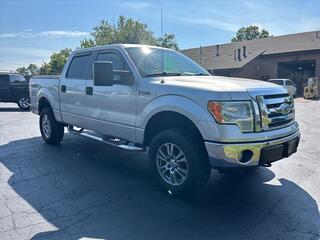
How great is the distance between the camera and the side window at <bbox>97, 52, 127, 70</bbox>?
210 inches

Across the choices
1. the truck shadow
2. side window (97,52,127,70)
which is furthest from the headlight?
side window (97,52,127,70)

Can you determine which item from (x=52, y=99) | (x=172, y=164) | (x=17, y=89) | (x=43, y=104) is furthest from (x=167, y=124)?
(x=17, y=89)

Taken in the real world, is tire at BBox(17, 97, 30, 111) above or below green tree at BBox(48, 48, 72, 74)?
below

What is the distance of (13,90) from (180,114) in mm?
13781

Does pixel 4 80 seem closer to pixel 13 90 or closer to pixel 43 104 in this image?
pixel 13 90

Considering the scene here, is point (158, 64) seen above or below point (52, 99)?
above

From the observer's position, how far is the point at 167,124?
466 cm

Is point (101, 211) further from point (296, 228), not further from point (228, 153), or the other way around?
point (296, 228)

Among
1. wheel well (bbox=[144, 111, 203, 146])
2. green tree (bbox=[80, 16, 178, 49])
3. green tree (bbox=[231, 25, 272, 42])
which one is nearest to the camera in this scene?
wheel well (bbox=[144, 111, 203, 146])

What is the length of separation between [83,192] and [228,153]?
6.98 ft

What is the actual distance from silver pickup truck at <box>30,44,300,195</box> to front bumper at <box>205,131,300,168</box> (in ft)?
0.04

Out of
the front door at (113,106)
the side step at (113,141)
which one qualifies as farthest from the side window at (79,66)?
the side step at (113,141)

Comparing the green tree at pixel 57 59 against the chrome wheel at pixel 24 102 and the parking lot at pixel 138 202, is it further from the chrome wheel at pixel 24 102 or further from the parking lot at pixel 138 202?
the parking lot at pixel 138 202

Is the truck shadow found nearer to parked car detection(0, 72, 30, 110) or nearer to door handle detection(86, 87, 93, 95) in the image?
door handle detection(86, 87, 93, 95)
